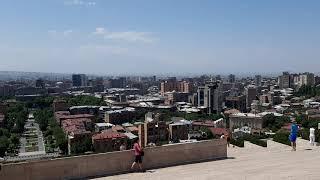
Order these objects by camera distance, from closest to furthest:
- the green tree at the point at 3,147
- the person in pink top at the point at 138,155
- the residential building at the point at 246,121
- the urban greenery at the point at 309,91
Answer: the person in pink top at the point at 138,155
the green tree at the point at 3,147
the residential building at the point at 246,121
the urban greenery at the point at 309,91

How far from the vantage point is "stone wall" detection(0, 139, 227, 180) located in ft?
19.0

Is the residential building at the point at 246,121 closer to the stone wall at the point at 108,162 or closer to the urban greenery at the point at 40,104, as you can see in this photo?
the urban greenery at the point at 40,104

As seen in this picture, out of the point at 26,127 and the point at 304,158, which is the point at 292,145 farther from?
the point at 26,127

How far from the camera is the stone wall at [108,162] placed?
5.78 meters

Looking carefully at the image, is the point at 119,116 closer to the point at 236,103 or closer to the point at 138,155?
the point at 236,103

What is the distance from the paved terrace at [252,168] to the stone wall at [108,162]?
20cm

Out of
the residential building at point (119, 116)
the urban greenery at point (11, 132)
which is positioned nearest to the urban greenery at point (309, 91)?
the residential building at point (119, 116)

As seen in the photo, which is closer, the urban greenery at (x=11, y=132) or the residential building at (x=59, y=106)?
the urban greenery at (x=11, y=132)

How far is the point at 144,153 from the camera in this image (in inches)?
264

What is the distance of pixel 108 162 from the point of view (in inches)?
253

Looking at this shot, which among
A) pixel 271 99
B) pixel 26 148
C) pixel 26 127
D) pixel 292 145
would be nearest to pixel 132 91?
pixel 271 99

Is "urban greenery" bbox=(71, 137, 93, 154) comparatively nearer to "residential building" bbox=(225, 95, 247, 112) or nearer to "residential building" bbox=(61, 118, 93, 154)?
"residential building" bbox=(61, 118, 93, 154)

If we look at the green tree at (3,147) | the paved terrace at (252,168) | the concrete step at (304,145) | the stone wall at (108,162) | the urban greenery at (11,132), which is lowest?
the urban greenery at (11,132)

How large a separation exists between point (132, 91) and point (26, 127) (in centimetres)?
7172
